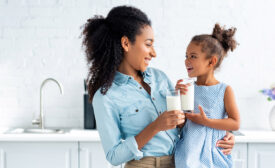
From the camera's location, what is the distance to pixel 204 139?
5.05ft

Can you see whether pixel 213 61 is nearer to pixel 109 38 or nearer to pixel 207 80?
pixel 207 80

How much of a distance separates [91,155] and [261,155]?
4.36ft

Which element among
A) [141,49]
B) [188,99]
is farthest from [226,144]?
[141,49]

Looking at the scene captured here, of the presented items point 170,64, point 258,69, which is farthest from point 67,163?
point 258,69

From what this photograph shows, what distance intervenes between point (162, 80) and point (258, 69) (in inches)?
73.6

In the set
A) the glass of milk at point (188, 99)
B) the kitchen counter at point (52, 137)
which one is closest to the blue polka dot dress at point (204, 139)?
the glass of milk at point (188, 99)

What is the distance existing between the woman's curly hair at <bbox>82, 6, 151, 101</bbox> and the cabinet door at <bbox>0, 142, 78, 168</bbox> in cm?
134

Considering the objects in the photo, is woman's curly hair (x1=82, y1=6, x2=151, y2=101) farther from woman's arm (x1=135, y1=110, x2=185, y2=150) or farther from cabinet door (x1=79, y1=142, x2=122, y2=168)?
cabinet door (x1=79, y1=142, x2=122, y2=168)

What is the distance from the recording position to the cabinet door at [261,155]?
2578 mm

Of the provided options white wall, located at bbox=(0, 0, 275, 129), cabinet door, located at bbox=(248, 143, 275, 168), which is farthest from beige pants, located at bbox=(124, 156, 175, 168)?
white wall, located at bbox=(0, 0, 275, 129)

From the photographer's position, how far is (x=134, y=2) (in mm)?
3039

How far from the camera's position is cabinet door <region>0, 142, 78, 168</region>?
2.59 metres

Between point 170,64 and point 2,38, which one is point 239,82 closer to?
point 170,64

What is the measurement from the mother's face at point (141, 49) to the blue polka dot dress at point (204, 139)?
15.3 inches
